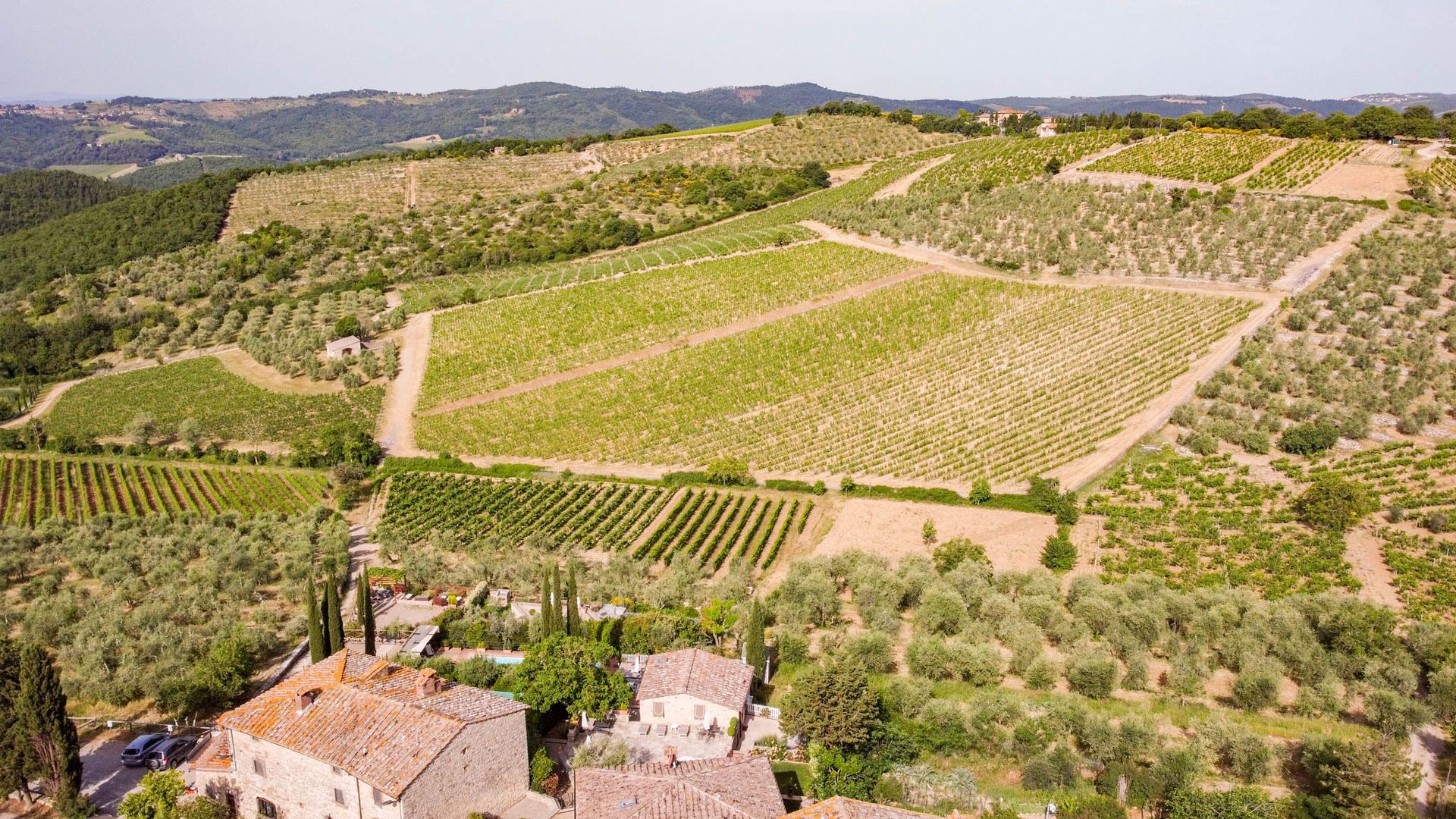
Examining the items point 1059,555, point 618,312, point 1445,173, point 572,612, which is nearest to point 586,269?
point 618,312

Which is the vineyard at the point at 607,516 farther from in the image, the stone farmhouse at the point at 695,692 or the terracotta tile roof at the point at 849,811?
the terracotta tile roof at the point at 849,811

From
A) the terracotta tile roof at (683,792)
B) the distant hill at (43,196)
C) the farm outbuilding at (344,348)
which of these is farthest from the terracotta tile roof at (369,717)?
the distant hill at (43,196)

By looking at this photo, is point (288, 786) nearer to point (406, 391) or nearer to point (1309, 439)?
point (406, 391)

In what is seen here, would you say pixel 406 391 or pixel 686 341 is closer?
pixel 406 391

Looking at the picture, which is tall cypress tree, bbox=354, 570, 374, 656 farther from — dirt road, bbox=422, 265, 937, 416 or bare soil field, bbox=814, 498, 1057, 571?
dirt road, bbox=422, 265, 937, 416

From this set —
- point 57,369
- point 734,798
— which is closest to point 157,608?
point 734,798

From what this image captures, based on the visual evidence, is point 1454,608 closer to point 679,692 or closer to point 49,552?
point 679,692

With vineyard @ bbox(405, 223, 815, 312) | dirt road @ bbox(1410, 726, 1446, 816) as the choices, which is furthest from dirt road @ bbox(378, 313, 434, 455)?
dirt road @ bbox(1410, 726, 1446, 816)
